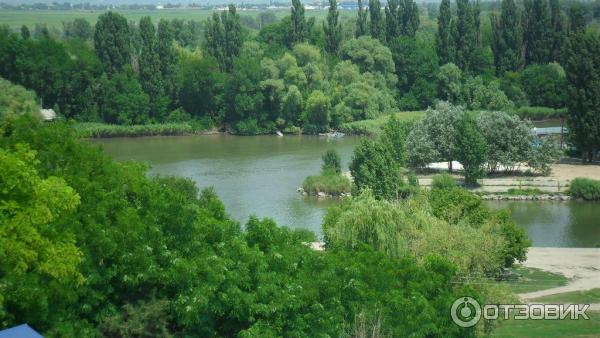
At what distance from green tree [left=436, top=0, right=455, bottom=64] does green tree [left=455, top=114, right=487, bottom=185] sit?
69.1 ft

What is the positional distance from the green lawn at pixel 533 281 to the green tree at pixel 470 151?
11.9m

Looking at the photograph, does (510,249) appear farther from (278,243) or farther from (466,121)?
(466,121)

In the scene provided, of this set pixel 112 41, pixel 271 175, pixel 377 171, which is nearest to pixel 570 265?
pixel 377 171

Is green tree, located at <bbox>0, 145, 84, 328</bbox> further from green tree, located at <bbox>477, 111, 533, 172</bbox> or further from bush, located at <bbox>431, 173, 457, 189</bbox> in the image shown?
green tree, located at <bbox>477, 111, 533, 172</bbox>

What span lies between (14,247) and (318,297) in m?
4.94

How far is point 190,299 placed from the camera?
18375 mm

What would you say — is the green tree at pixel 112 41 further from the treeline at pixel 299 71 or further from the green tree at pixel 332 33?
the green tree at pixel 332 33

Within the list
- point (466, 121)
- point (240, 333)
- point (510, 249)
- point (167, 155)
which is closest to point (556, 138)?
point (466, 121)

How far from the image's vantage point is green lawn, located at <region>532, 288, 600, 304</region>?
2364 centimetres

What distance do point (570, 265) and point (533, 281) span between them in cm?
202

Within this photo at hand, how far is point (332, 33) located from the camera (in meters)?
61.9

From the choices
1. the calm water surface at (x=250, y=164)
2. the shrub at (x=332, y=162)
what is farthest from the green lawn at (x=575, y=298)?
the shrub at (x=332, y=162)

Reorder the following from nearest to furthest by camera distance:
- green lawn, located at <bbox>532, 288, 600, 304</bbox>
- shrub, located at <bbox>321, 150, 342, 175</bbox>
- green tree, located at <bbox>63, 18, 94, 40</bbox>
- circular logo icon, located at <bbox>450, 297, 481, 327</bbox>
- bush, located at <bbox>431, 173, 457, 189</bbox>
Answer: circular logo icon, located at <bbox>450, 297, 481, 327</bbox>, green lawn, located at <bbox>532, 288, 600, 304</bbox>, bush, located at <bbox>431, 173, 457, 189</bbox>, shrub, located at <bbox>321, 150, 342, 175</bbox>, green tree, located at <bbox>63, 18, 94, 40</bbox>

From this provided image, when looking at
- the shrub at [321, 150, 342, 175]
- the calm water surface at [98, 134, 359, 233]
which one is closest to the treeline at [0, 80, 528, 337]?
the calm water surface at [98, 134, 359, 233]
